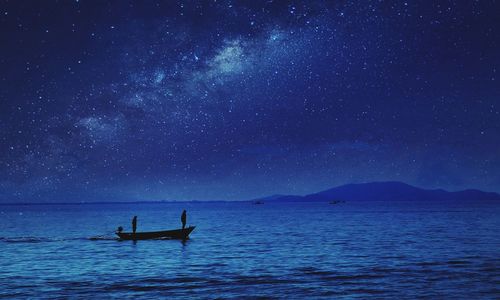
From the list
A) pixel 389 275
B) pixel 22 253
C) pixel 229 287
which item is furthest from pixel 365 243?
pixel 22 253

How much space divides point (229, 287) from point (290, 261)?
459 inches

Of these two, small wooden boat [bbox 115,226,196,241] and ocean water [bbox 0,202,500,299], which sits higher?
small wooden boat [bbox 115,226,196,241]

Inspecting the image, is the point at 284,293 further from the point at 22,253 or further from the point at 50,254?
the point at 22,253

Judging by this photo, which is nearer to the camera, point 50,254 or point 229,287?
point 229,287

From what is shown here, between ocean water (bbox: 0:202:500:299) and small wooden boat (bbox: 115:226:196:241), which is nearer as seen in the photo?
ocean water (bbox: 0:202:500:299)

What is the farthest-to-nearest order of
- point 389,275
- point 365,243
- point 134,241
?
point 134,241
point 365,243
point 389,275

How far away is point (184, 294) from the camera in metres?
24.4

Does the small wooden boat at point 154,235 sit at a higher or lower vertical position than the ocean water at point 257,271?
higher

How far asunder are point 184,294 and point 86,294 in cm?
484

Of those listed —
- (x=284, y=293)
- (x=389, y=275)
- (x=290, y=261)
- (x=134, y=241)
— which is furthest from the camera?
(x=134, y=241)

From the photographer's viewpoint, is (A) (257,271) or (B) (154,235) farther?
(B) (154,235)

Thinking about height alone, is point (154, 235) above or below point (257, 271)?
above

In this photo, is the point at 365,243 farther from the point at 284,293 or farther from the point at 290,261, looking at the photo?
the point at 284,293

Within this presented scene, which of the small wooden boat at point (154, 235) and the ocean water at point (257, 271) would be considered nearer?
the ocean water at point (257, 271)
